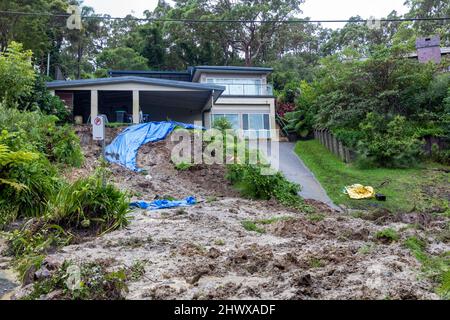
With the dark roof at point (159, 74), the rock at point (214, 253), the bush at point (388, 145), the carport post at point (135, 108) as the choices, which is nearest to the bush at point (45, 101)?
the carport post at point (135, 108)

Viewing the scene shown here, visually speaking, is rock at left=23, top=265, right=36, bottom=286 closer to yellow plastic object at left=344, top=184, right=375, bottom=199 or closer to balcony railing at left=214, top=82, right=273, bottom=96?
yellow plastic object at left=344, top=184, right=375, bottom=199

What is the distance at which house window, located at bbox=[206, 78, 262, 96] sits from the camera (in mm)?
26719

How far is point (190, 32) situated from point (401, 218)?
28281 millimetres

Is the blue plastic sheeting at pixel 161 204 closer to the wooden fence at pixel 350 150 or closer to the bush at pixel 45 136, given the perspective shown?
the bush at pixel 45 136

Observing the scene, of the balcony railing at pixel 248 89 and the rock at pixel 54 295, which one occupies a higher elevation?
the balcony railing at pixel 248 89

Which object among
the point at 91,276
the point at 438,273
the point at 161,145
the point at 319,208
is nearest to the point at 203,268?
the point at 91,276

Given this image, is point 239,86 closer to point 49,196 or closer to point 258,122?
point 258,122

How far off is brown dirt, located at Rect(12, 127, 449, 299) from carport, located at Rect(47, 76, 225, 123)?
38.1ft

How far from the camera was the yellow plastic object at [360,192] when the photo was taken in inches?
514

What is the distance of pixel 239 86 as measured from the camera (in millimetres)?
26953

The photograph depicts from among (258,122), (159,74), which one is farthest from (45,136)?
(159,74)

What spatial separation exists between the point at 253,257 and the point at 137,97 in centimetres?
1560

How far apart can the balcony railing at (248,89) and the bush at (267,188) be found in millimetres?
15123

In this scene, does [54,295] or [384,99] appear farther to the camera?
[384,99]
